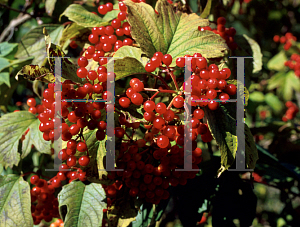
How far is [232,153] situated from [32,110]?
3.75ft

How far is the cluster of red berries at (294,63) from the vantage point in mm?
3744

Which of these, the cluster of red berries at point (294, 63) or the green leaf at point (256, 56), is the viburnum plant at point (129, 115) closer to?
the green leaf at point (256, 56)

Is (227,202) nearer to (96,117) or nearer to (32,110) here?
(96,117)

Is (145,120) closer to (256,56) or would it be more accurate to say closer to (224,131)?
(224,131)

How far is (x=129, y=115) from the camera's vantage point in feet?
3.51

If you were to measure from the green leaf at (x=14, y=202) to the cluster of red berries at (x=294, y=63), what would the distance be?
387 cm

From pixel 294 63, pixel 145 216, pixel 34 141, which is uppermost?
pixel 294 63

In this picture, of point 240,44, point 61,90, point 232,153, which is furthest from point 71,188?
point 240,44

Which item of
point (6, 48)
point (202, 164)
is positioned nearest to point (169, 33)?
point (202, 164)

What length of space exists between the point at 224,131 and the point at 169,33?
0.53 m

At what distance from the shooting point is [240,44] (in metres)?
1.61

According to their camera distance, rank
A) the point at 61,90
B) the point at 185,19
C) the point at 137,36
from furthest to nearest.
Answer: the point at 185,19, the point at 137,36, the point at 61,90

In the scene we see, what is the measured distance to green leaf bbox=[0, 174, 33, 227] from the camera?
130 cm

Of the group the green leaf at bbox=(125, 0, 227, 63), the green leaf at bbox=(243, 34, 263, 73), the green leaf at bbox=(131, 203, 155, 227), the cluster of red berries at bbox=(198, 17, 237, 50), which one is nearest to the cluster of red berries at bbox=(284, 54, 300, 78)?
the green leaf at bbox=(243, 34, 263, 73)
